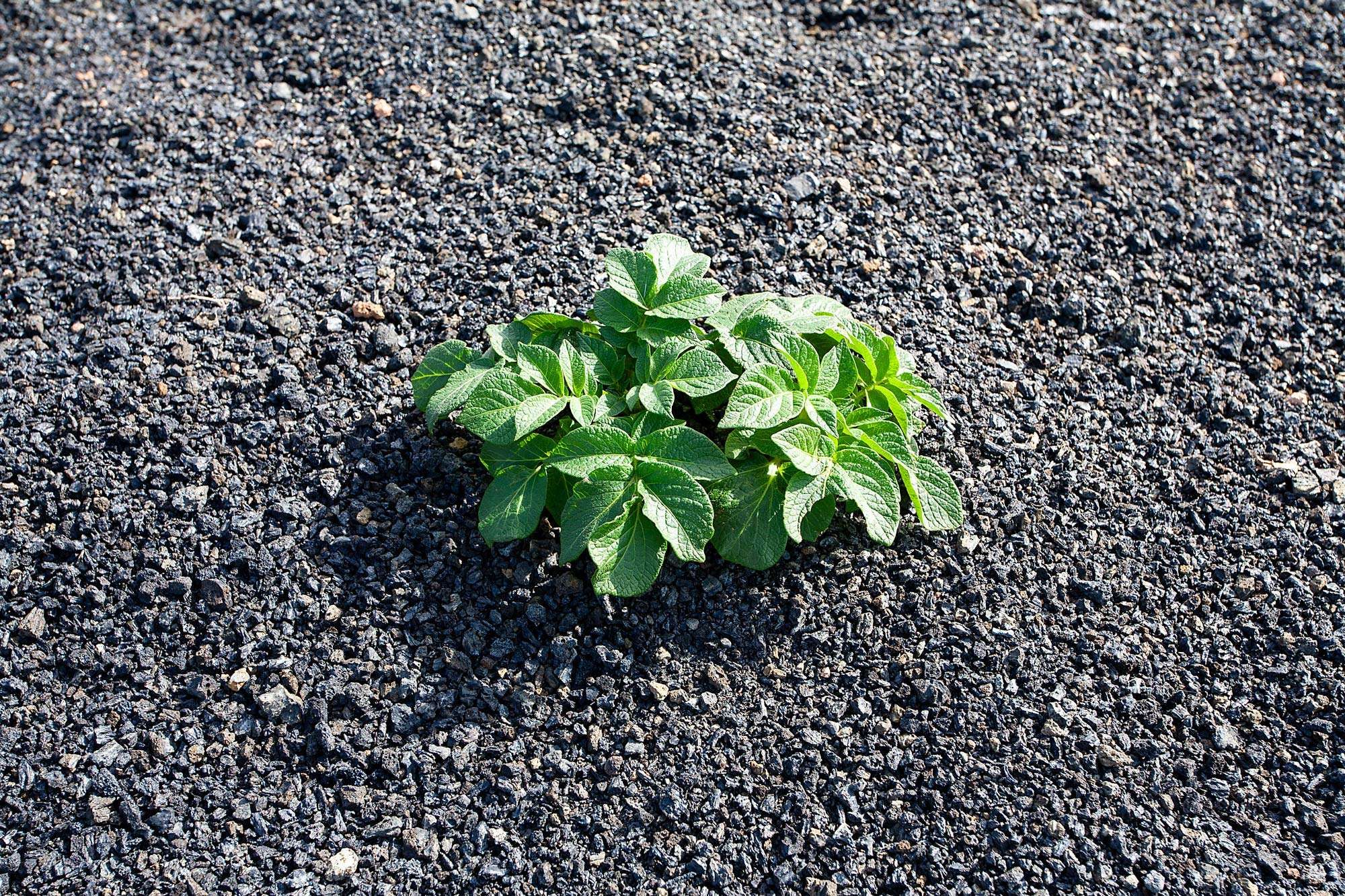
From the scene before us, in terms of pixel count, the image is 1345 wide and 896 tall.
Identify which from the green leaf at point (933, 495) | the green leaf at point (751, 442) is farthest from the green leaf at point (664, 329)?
the green leaf at point (933, 495)

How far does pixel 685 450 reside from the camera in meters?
2.71

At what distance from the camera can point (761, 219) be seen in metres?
3.66

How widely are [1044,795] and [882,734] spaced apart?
0.37 metres

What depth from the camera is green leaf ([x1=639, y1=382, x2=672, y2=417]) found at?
2.75 m

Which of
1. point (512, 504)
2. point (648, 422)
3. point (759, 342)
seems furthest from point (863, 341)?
point (512, 504)

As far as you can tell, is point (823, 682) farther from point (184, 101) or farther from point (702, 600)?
point (184, 101)

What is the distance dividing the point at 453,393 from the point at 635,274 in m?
0.54

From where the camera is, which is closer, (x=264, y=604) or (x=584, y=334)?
(x=264, y=604)

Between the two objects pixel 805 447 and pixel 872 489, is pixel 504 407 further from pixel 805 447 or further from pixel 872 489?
pixel 872 489

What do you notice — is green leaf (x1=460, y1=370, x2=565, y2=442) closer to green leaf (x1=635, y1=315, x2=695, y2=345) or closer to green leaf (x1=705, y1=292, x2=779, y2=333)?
green leaf (x1=635, y1=315, x2=695, y2=345)

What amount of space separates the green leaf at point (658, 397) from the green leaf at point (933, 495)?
0.58 m

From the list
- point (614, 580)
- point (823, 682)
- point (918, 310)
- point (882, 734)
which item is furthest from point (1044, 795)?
Answer: point (918, 310)

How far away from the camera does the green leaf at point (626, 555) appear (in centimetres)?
262

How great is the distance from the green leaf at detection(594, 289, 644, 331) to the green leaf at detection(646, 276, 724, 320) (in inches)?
2.0
